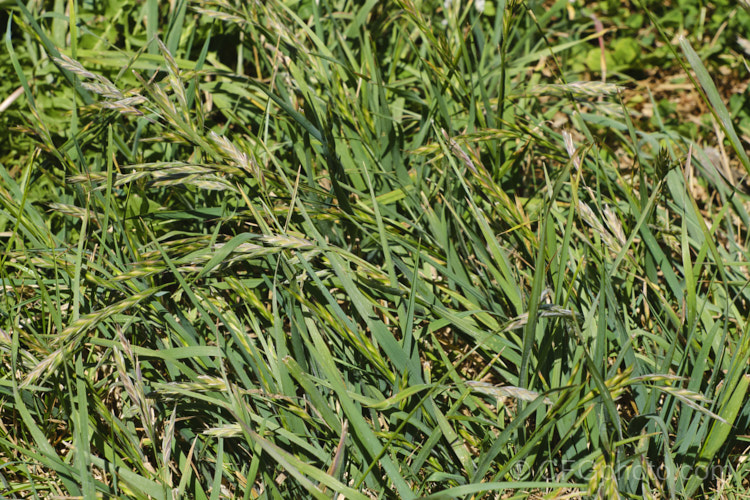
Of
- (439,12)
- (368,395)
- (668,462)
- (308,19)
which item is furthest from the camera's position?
(439,12)

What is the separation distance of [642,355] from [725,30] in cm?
195

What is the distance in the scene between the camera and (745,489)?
141 centimetres

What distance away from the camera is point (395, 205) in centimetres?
183

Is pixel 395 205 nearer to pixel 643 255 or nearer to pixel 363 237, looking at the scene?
pixel 363 237

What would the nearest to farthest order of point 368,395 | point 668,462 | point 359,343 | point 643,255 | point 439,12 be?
point 668,462 → point 359,343 → point 368,395 → point 643,255 → point 439,12

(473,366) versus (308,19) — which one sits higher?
(308,19)

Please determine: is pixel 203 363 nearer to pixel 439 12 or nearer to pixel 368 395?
pixel 368 395

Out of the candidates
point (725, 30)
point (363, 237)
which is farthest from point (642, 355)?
point (725, 30)

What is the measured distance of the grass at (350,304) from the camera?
1218 millimetres

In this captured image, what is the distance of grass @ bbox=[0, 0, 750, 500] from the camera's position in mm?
1218

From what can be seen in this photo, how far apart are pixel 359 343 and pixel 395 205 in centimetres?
63

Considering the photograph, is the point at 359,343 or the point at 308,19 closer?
the point at 359,343

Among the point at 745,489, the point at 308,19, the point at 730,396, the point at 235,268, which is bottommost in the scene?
the point at 745,489

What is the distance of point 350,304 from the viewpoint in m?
1.58
